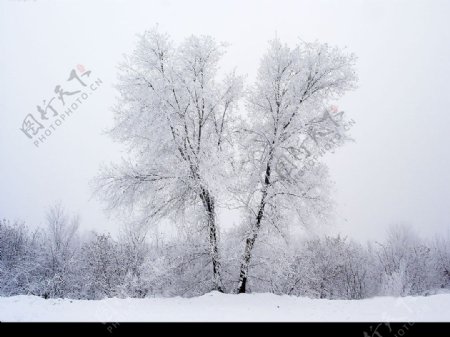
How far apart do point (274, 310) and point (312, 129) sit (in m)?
8.66

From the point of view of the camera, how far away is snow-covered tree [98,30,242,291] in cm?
1547

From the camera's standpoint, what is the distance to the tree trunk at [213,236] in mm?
15969

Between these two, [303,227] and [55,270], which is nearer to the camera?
[303,227]

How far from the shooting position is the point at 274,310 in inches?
465

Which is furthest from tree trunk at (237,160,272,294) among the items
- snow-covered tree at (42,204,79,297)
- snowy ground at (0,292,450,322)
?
snow-covered tree at (42,204,79,297)

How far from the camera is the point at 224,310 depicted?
1146 centimetres

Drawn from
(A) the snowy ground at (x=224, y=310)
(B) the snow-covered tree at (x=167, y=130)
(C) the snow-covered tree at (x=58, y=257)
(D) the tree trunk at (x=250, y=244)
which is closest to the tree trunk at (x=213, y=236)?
(B) the snow-covered tree at (x=167, y=130)

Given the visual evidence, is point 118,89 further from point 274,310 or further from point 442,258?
point 442,258

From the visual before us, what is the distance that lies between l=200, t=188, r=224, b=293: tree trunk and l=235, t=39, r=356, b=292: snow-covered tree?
1.14 metres

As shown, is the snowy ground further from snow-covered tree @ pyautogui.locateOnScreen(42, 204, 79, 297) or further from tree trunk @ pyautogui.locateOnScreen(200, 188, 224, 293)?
snow-covered tree @ pyautogui.locateOnScreen(42, 204, 79, 297)

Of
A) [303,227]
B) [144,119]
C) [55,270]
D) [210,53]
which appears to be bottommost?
[55,270]

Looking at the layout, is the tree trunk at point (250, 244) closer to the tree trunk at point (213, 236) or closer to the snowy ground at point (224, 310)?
the tree trunk at point (213, 236)

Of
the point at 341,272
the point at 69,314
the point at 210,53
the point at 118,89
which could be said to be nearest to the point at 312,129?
the point at 210,53
